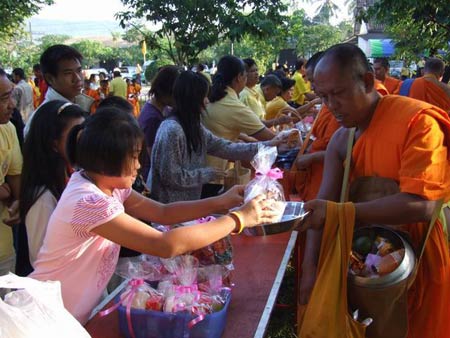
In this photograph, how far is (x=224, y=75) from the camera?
4.20 m

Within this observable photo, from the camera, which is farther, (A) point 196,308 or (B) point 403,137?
(B) point 403,137

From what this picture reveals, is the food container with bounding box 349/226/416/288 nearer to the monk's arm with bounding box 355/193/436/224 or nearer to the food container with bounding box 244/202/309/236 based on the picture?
the monk's arm with bounding box 355/193/436/224

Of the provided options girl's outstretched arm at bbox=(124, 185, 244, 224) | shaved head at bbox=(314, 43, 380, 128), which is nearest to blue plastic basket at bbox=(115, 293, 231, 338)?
girl's outstretched arm at bbox=(124, 185, 244, 224)

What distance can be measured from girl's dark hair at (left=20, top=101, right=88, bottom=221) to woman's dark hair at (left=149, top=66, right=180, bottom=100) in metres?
1.59

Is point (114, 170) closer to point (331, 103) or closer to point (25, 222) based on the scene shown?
point (25, 222)

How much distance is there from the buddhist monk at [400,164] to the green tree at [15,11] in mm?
10193

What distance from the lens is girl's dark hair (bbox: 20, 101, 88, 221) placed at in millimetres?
2066

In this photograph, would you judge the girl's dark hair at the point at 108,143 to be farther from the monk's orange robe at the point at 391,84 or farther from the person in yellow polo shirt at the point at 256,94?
the monk's orange robe at the point at 391,84

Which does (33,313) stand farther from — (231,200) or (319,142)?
(319,142)

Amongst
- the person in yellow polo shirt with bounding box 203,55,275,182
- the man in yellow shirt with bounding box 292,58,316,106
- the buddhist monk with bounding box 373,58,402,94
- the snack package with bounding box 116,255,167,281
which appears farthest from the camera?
the man in yellow shirt with bounding box 292,58,316,106

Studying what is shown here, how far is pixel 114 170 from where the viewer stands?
5.55ft

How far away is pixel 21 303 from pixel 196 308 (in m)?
0.63

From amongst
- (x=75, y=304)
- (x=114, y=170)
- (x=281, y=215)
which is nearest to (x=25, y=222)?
(x=75, y=304)

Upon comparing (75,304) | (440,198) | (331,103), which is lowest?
(75,304)
